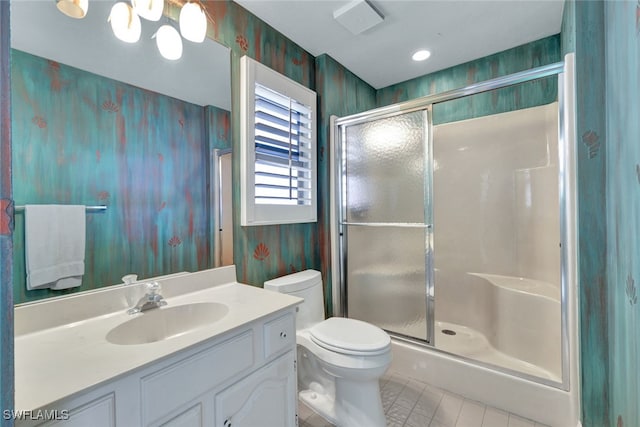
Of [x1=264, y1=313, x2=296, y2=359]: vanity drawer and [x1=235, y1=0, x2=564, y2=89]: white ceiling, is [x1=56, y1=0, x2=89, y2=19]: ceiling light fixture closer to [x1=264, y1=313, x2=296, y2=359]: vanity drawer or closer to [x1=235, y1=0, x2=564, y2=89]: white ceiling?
[x1=235, y1=0, x2=564, y2=89]: white ceiling

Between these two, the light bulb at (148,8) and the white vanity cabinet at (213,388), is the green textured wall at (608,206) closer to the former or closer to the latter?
the white vanity cabinet at (213,388)

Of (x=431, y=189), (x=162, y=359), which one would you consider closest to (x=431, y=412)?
(x=431, y=189)

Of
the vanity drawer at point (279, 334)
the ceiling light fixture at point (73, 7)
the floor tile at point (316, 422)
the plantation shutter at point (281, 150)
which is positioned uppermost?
the ceiling light fixture at point (73, 7)

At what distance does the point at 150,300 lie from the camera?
1.14m

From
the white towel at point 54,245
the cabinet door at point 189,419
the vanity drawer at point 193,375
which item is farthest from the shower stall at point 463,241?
the white towel at point 54,245

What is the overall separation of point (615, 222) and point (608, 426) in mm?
828

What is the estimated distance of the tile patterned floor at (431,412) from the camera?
1.52 meters

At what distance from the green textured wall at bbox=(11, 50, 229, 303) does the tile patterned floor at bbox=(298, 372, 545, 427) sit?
1.26m

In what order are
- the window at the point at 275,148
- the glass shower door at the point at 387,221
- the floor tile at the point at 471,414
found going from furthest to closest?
1. the glass shower door at the point at 387,221
2. the window at the point at 275,148
3. the floor tile at the point at 471,414

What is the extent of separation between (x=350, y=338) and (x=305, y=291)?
41 cm

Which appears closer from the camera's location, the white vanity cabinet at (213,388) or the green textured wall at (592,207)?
the white vanity cabinet at (213,388)

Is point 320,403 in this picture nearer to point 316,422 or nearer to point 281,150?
point 316,422

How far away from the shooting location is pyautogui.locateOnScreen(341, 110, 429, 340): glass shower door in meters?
1.88

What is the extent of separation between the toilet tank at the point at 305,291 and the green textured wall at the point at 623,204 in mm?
1357
